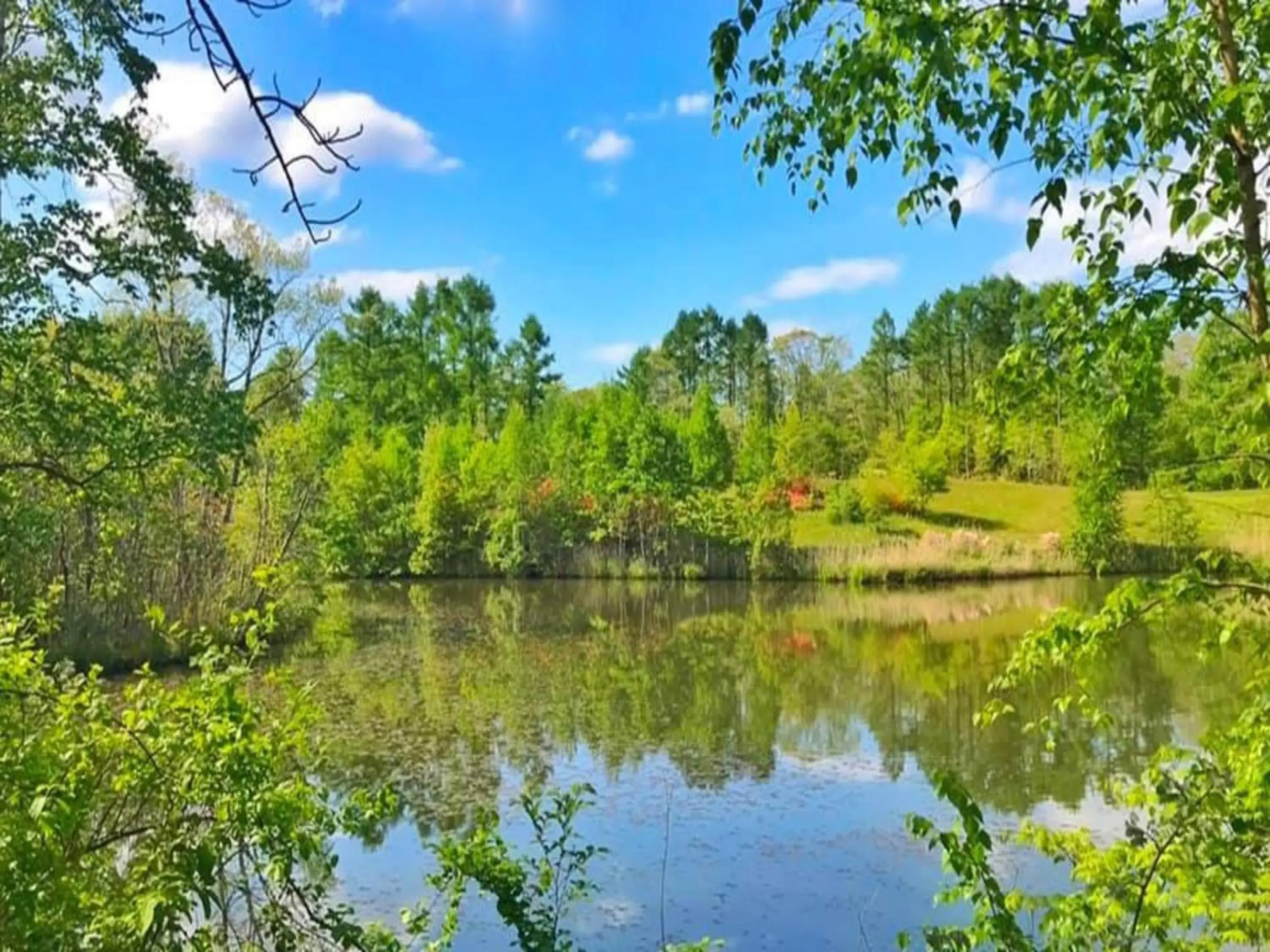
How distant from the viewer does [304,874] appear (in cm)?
635

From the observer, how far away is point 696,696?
44.5 feet

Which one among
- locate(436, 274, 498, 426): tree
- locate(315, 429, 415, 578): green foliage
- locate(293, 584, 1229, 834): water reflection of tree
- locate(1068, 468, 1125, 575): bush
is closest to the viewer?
locate(293, 584, 1229, 834): water reflection of tree

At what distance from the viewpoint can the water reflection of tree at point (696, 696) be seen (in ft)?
31.4

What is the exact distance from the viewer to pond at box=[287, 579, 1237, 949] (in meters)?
6.59

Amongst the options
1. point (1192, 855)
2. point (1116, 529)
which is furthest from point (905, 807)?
point (1116, 529)

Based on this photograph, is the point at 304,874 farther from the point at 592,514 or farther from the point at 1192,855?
the point at 592,514

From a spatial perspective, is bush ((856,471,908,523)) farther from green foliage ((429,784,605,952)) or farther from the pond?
green foliage ((429,784,605,952))

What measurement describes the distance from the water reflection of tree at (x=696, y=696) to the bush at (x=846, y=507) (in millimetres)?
13232

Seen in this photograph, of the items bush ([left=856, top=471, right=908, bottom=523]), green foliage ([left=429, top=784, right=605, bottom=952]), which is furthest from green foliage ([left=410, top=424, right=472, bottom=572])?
green foliage ([left=429, top=784, right=605, bottom=952])

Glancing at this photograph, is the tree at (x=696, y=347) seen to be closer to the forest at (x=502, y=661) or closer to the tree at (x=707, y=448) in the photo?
the tree at (x=707, y=448)

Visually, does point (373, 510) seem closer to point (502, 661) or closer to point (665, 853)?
point (502, 661)

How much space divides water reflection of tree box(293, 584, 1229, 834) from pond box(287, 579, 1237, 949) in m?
0.05

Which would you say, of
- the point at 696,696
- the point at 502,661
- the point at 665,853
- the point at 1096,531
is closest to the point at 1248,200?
the point at 665,853

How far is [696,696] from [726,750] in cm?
300
